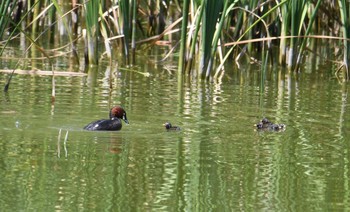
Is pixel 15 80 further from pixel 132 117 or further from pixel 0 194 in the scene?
pixel 0 194

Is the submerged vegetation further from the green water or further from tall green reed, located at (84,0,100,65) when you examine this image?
the green water

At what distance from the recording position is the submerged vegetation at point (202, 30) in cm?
1112

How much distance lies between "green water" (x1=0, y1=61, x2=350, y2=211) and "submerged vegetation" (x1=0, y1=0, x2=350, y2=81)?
53 cm

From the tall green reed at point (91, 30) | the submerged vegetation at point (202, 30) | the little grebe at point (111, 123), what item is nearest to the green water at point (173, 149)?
the little grebe at point (111, 123)

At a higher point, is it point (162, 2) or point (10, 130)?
point (162, 2)

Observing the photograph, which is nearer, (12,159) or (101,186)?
(101,186)

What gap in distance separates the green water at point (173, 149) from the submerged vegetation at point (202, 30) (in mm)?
529

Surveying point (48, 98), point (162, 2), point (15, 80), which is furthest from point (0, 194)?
point (162, 2)

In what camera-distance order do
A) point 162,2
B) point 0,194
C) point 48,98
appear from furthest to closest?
point 162,2, point 48,98, point 0,194

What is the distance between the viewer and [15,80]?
11086mm

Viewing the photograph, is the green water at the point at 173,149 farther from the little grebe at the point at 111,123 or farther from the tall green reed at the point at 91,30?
the tall green reed at the point at 91,30

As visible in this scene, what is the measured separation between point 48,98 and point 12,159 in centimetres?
280

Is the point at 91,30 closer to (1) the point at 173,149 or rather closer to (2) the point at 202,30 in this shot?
(2) the point at 202,30

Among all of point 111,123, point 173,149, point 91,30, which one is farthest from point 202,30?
point 173,149
